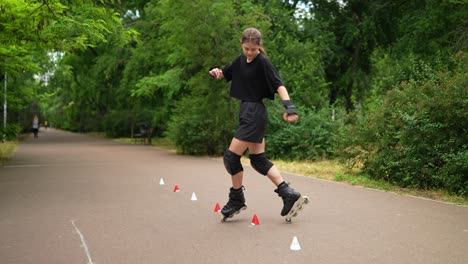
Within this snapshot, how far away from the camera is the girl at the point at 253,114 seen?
5.61m

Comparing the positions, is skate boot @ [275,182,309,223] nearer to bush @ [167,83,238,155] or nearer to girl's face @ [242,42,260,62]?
girl's face @ [242,42,260,62]

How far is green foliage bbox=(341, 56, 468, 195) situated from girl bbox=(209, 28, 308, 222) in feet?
10.7

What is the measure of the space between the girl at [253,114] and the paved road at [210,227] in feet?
1.02

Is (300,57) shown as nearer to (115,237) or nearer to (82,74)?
(115,237)

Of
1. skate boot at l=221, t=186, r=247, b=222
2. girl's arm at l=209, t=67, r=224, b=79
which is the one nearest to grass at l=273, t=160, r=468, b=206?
skate boot at l=221, t=186, r=247, b=222

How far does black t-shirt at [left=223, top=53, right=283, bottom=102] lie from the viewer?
5.64 metres

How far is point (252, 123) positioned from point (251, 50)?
0.82 m

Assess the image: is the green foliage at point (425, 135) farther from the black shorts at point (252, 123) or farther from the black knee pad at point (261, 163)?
the black shorts at point (252, 123)

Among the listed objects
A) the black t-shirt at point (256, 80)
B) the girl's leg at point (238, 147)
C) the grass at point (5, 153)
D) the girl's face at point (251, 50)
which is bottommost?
the grass at point (5, 153)

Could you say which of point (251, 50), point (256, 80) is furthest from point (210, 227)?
point (251, 50)

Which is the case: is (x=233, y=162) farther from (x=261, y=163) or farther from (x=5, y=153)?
(x=5, y=153)

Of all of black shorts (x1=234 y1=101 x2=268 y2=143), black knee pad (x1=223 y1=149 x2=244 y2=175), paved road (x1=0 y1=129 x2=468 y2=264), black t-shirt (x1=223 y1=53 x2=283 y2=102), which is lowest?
paved road (x1=0 y1=129 x2=468 y2=264)

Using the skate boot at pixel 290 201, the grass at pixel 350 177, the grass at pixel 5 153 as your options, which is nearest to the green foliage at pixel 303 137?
the grass at pixel 350 177

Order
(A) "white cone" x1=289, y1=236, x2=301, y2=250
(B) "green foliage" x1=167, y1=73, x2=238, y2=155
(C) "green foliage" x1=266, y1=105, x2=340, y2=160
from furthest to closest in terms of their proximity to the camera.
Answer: (B) "green foliage" x1=167, y1=73, x2=238, y2=155 → (C) "green foliage" x1=266, y1=105, x2=340, y2=160 → (A) "white cone" x1=289, y1=236, x2=301, y2=250
